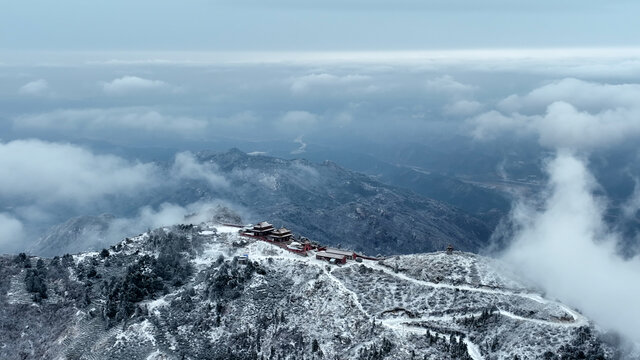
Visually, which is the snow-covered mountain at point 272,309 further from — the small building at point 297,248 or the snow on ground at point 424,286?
the small building at point 297,248

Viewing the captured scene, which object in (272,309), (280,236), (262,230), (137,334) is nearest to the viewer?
(137,334)

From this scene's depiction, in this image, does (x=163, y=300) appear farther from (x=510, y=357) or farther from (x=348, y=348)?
(x=510, y=357)

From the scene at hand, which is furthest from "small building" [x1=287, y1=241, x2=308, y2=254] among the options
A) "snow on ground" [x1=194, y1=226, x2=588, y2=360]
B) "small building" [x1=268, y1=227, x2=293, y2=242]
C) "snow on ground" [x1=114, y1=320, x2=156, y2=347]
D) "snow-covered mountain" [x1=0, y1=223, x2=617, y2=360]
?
"snow on ground" [x1=114, y1=320, x2=156, y2=347]

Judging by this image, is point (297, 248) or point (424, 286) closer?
point (424, 286)

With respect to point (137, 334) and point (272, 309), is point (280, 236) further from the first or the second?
point (137, 334)

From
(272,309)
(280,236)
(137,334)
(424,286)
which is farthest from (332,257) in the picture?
(137,334)

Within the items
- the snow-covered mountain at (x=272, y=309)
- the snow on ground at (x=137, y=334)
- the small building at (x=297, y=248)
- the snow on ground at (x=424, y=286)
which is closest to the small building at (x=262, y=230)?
the snow on ground at (x=424, y=286)

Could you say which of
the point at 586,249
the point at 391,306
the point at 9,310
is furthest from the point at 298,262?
the point at 586,249
